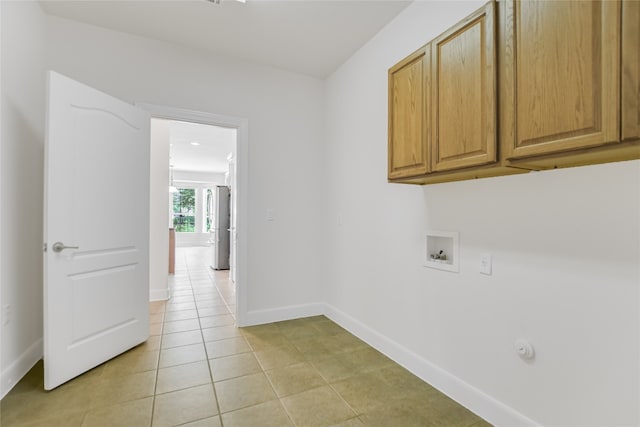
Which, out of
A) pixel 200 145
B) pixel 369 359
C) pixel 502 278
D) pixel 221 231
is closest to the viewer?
pixel 502 278

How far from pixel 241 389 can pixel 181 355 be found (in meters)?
0.79

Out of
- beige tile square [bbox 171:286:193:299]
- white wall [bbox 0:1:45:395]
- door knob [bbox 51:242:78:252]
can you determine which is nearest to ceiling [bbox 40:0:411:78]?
white wall [bbox 0:1:45:395]

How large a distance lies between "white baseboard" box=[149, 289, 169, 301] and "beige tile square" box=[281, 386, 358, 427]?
2.93 meters

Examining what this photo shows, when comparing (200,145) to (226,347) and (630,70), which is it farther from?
(630,70)

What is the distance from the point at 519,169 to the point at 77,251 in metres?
2.79

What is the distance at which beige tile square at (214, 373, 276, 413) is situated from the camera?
6.19 feet

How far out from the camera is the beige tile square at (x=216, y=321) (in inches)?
127

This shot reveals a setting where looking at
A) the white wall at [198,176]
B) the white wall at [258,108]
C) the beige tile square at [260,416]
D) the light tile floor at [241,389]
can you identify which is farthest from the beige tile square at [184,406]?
the white wall at [198,176]

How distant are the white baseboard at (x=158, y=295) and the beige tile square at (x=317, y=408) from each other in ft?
9.61

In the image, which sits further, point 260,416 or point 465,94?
point 260,416

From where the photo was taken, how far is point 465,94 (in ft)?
5.13

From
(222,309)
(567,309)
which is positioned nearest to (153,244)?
(222,309)

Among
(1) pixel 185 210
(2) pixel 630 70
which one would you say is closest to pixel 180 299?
(2) pixel 630 70

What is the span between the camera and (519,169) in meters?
1.49
